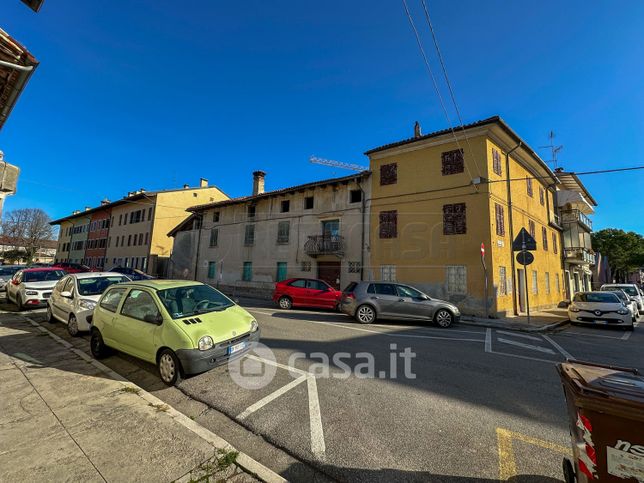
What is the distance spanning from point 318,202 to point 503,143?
1101cm

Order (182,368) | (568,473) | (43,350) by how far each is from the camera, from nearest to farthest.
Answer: (568,473)
(182,368)
(43,350)

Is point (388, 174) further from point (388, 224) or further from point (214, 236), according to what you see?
point (214, 236)

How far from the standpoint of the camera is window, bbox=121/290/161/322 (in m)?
4.76

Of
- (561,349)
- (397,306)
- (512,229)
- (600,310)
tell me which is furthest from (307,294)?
(512,229)

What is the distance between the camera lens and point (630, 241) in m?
42.1

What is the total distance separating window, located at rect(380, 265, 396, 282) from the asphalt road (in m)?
9.05

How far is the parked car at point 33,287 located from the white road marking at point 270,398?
11.5 meters

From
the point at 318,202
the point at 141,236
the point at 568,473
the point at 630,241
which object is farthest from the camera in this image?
the point at 630,241

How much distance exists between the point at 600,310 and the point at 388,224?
941 cm

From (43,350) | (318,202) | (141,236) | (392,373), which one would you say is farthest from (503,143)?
(141,236)

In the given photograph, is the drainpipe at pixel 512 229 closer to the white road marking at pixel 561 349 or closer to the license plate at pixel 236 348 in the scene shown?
the white road marking at pixel 561 349

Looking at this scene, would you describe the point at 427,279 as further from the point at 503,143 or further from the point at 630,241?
the point at 630,241

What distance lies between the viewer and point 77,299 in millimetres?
7129

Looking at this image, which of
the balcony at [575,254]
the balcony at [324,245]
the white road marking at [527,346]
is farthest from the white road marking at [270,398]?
the balcony at [575,254]
